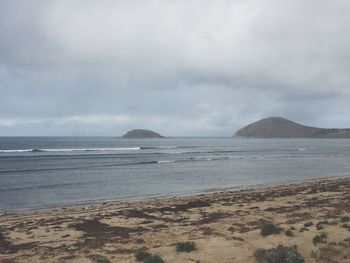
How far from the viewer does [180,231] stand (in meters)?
17.8

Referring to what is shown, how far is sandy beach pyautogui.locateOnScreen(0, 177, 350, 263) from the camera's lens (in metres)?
13.6

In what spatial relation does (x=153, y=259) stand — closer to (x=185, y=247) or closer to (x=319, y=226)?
(x=185, y=247)

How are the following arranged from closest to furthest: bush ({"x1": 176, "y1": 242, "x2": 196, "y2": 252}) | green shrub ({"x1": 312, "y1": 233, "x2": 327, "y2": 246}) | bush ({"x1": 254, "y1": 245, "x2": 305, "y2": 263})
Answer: bush ({"x1": 254, "y1": 245, "x2": 305, "y2": 263}), bush ({"x1": 176, "y1": 242, "x2": 196, "y2": 252}), green shrub ({"x1": 312, "y1": 233, "x2": 327, "y2": 246})

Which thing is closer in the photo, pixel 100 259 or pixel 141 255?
pixel 141 255

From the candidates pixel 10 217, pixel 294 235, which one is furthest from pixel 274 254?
pixel 10 217

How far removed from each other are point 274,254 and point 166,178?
3819 cm

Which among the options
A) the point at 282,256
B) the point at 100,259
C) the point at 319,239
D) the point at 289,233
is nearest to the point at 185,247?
the point at 100,259

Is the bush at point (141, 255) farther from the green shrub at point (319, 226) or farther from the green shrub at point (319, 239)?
the green shrub at point (319, 226)

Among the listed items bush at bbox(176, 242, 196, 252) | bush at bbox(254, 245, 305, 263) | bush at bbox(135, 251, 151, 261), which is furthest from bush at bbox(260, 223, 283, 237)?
bush at bbox(135, 251, 151, 261)

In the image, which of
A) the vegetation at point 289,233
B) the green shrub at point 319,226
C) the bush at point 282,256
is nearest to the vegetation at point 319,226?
the green shrub at point 319,226

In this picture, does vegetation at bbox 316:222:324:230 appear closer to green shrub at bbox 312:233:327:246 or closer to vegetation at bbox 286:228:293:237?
vegetation at bbox 286:228:293:237

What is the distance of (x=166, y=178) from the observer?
4944 centimetres

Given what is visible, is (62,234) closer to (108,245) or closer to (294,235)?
(108,245)

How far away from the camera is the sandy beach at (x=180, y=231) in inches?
536
